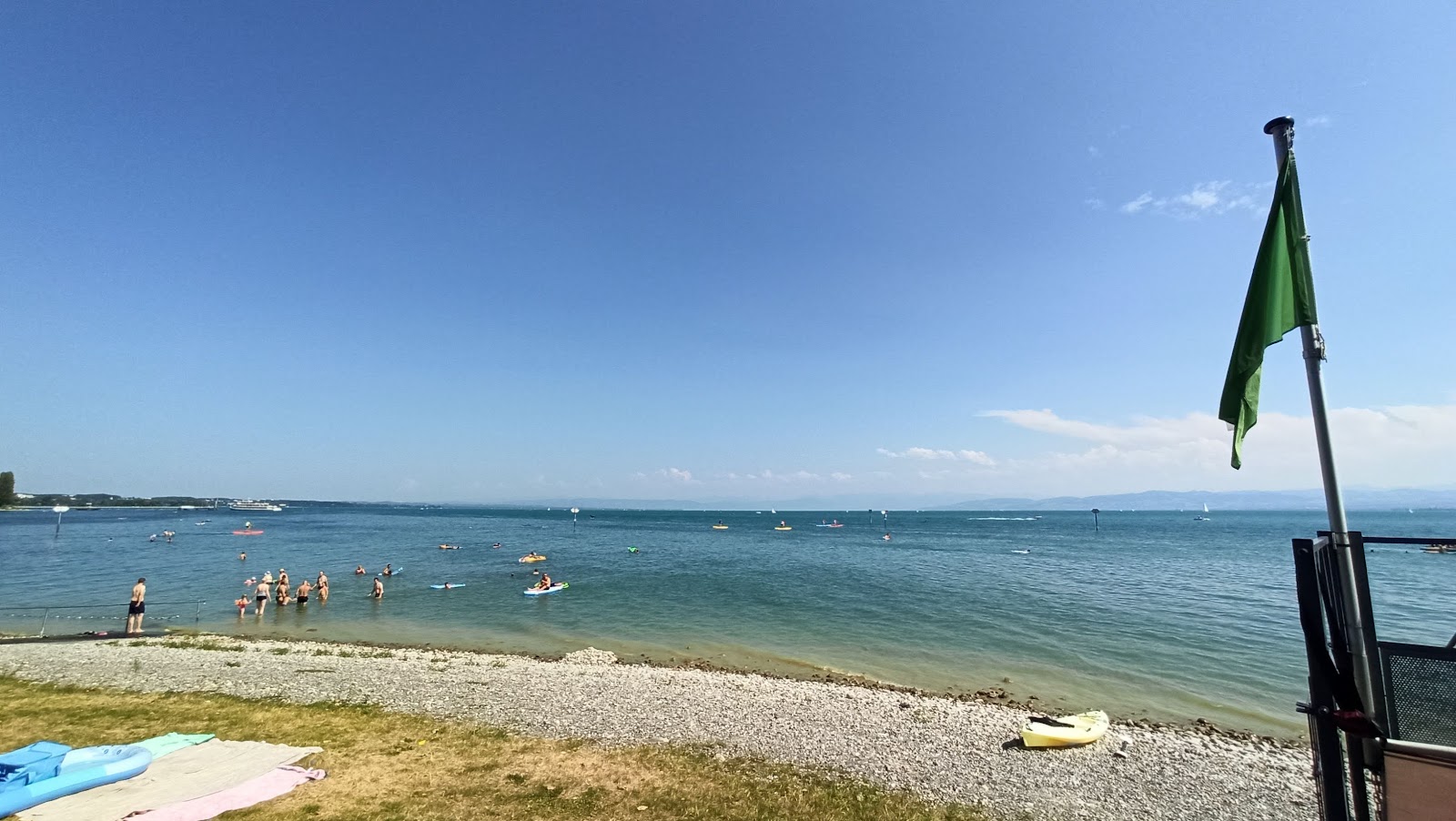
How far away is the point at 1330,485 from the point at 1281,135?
347 centimetres

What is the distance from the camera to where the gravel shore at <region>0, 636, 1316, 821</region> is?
36.3ft

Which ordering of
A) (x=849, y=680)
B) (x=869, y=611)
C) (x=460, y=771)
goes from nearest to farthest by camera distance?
(x=460, y=771)
(x=849, y=680)
(x=869, y=611)

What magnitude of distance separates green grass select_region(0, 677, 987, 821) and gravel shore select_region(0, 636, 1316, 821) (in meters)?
1.10

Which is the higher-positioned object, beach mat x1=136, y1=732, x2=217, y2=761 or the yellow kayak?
beach mat x1=136, y1=732, x2=217, y2=761

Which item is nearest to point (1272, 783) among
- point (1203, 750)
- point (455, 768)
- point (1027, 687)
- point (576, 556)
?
point (1203, 750)

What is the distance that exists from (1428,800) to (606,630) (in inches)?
1045

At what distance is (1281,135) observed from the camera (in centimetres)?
587

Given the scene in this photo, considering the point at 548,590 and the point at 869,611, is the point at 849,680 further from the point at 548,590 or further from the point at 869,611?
the point at 548,590

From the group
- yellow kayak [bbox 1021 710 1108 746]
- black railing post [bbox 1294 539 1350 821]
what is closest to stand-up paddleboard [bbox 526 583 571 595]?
yellow kayak [bbox 1021 710 1108 746]

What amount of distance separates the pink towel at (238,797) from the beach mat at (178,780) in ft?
0.48

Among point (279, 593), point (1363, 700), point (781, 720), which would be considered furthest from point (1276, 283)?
point (279, 593)

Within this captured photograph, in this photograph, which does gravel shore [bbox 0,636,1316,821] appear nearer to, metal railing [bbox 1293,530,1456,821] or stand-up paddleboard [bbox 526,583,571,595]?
metal railing [bbox 1293,530,1456,821]

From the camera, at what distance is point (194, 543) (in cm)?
7238

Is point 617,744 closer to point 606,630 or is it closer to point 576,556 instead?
point 606,630
